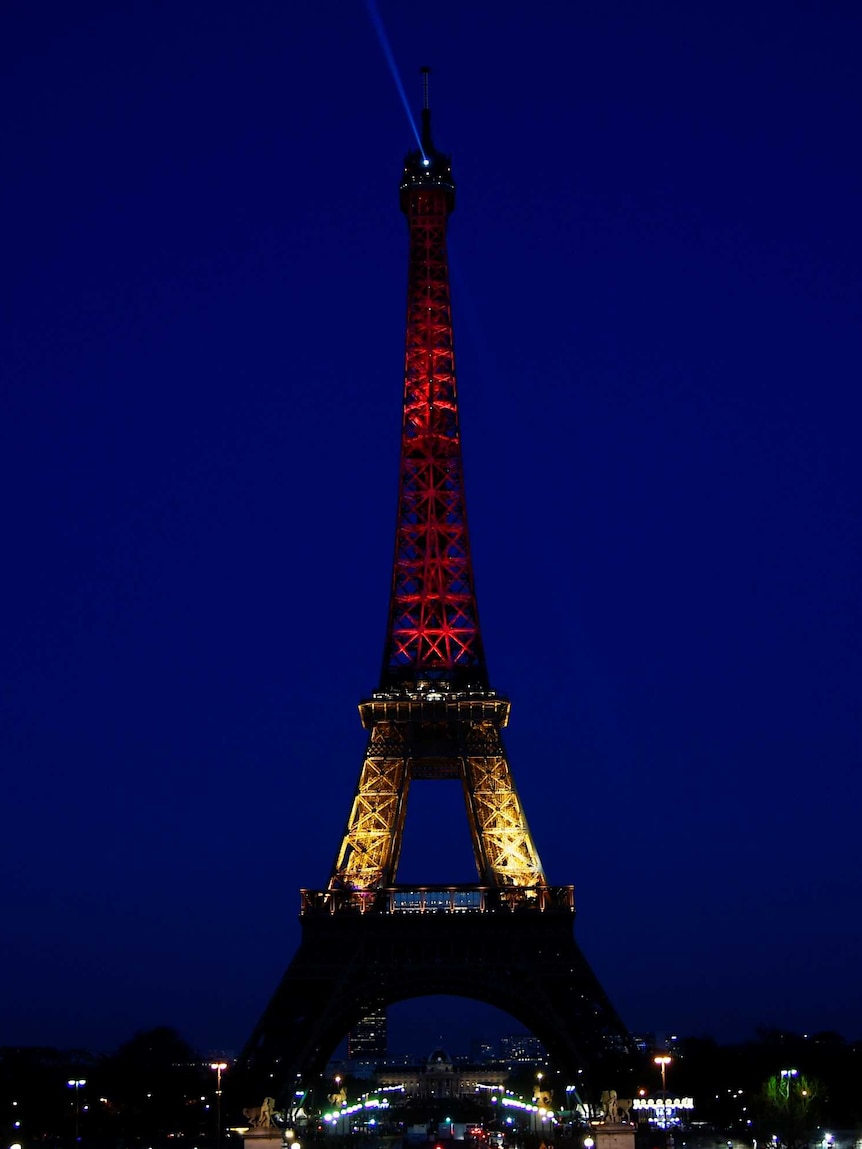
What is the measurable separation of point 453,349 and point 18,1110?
63858 mm

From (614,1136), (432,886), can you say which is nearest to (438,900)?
(432,886)

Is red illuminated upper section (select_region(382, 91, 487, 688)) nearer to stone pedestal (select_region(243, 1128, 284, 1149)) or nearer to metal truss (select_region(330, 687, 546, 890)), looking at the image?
metal truss (select_region(330, 687, 546, 890))

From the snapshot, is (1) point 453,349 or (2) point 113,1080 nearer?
(1) point 453,349

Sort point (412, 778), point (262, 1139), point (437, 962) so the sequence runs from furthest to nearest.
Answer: point (412, 778), point (437, 962), point (262, 1139)

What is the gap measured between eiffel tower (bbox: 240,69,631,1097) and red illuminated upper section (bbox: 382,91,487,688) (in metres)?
0.10

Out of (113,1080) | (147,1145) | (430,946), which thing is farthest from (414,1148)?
(113,1080)

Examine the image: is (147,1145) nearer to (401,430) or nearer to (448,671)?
(448,671)

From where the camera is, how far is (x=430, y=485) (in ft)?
339

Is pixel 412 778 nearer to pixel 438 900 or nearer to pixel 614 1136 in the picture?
pixel 438 900

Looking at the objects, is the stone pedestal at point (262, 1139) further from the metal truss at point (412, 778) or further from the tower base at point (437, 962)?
the metal truss at point (412, 778)

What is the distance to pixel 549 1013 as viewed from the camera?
85.1m

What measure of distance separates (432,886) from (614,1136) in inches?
810

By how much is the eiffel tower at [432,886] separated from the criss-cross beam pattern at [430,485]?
0.10 metres

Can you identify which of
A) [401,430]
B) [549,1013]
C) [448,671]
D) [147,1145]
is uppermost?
[401,430]
